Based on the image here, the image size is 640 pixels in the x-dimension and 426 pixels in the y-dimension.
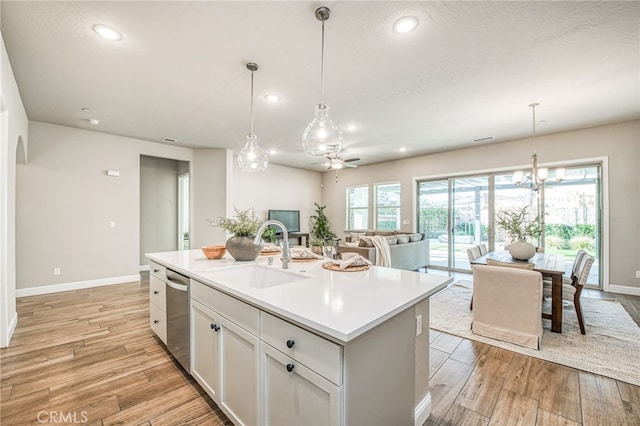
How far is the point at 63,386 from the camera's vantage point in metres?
2.02

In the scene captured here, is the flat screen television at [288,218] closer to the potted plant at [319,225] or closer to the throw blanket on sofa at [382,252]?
the potted plant at [319,225]

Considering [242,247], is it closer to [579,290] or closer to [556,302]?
[556,302]

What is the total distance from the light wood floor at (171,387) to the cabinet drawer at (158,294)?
0.44 meters

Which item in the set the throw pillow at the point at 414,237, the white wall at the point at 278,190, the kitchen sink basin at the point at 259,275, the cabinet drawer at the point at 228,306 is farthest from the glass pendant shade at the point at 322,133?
the white wall at the point at 278,190

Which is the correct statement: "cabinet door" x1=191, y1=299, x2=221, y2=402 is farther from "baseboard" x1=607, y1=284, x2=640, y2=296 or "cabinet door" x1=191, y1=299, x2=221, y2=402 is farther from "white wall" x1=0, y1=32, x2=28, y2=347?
"baseboard" x1=607, y1=284, x2=640, y2=296

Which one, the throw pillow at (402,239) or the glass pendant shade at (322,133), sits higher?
the glass pendant shade at (322,133)

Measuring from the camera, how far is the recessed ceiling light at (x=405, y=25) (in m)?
2.03

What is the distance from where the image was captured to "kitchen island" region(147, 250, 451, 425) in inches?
41.1

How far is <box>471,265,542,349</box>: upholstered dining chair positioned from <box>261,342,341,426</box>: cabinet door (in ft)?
7.89

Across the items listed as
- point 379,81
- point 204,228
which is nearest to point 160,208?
point 204,228

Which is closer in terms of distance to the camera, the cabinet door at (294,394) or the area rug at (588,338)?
the cabinet door at (294,394)

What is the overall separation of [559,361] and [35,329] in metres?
5.25

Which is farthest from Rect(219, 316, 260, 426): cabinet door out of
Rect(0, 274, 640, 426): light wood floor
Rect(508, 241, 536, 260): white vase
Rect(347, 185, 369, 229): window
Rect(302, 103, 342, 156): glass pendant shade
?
Rect(347, 185, 369, 229): window

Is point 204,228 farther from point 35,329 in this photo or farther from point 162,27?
point 162,27
